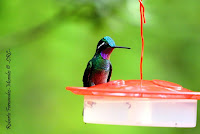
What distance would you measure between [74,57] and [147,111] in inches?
113

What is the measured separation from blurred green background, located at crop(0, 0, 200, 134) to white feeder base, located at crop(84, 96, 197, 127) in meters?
2.43

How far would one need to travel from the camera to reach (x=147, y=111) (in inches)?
79.1

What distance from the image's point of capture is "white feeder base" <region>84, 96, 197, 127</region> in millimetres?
2000

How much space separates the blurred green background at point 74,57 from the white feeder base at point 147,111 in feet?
7.98

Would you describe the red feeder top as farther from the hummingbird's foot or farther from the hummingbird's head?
the hummingbird's head

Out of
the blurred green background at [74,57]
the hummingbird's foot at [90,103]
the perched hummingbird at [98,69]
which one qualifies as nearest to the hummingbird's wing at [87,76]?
the perched hummingbird at [98,69]

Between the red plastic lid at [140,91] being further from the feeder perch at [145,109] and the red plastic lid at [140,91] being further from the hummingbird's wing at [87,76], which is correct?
the hummingbird's wing at [87,76]

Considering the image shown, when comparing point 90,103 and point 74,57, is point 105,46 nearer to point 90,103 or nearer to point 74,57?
point 90,103

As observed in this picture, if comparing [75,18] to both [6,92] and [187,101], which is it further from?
[187,101]

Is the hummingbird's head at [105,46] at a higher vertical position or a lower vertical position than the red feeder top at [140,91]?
higher

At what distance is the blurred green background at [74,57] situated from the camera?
181 inches

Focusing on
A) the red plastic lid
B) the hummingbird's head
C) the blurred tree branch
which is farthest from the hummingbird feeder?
the blurred tree branch

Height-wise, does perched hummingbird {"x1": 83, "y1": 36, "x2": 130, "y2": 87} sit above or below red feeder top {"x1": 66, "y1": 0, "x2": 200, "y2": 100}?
above

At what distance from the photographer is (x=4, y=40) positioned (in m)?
3.69
